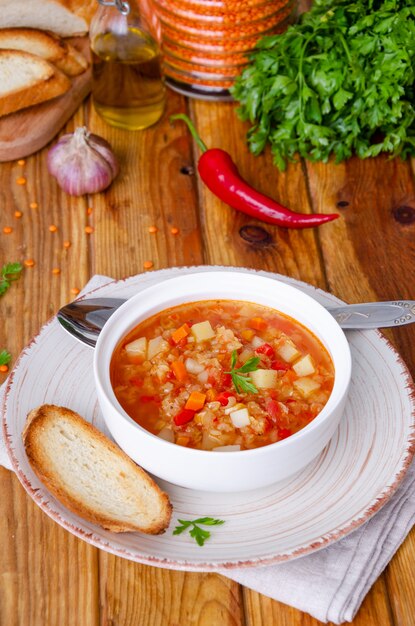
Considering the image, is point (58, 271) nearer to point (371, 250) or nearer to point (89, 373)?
point (89, 373)

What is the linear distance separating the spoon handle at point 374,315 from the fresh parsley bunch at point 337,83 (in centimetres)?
123

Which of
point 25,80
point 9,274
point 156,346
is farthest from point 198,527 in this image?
point 25,80

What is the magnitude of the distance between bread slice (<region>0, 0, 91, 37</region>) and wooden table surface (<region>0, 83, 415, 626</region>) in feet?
1.51

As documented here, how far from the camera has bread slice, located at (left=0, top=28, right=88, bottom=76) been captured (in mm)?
4023

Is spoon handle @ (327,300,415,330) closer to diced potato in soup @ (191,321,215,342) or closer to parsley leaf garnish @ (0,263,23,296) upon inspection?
diced potato in soup @ (191,321,215,342)

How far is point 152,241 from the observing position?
11.6 ft

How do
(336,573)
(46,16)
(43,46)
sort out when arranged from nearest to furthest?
(336,573), (43,46), (46,16)

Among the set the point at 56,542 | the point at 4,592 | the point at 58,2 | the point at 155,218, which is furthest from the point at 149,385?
the point at 58,2

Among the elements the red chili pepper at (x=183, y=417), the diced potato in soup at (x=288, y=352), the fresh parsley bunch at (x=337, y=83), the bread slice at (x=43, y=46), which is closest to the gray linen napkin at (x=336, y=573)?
the red chili pepper at (x=183, y=417)

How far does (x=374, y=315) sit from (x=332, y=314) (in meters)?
0.13

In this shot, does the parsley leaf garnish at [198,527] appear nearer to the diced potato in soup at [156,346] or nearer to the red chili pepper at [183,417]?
the red chili pepper at [183,417]

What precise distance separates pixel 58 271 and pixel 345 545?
64.8 inches

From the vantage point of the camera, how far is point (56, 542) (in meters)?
2.42

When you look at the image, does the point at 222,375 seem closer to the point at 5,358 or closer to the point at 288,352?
the point at 288,352
